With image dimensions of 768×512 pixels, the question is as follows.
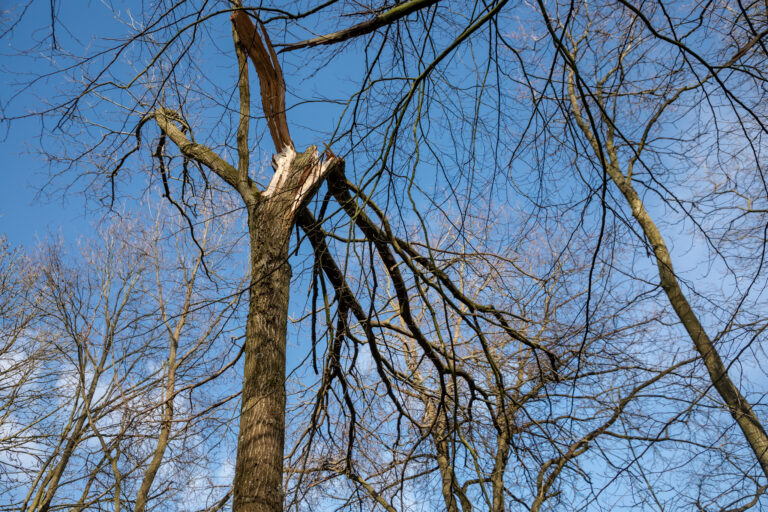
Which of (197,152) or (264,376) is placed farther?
(197,152)

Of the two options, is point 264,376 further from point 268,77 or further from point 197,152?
point 268,77

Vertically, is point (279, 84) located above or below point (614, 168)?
below

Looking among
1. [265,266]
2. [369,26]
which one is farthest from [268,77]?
[369,26]

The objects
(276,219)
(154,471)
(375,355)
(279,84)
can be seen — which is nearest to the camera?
(276,219)

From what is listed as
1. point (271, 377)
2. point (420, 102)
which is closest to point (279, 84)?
point (271, 377)

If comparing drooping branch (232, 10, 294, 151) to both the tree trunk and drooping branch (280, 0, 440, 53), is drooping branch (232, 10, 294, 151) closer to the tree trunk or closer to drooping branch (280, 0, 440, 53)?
the tree trunk

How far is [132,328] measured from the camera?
8672 mm

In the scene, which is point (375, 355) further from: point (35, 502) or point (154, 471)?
point (35, 502)

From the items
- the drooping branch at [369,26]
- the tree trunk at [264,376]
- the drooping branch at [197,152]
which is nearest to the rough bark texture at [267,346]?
the tree trunk at [264,376]

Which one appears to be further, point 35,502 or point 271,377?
point 35,502

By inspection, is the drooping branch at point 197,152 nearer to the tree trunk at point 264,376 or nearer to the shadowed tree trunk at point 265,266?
the shadowed tree trunk at point 265,266

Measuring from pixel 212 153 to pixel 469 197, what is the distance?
285cm

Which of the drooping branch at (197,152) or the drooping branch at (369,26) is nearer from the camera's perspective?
the drooping branch at (369,26)

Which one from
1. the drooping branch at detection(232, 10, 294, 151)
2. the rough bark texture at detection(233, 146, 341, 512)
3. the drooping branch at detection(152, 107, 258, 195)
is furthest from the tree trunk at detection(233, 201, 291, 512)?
the drooping branch at detection(232, 10, 294, 151)
